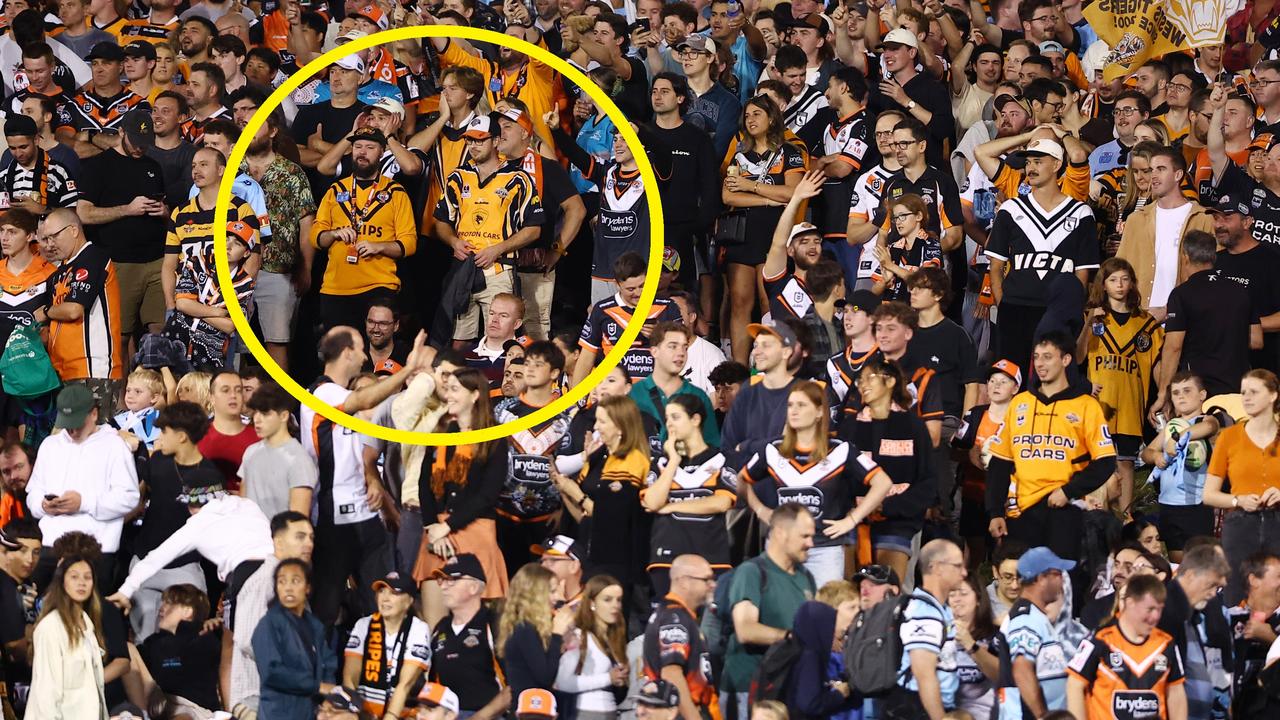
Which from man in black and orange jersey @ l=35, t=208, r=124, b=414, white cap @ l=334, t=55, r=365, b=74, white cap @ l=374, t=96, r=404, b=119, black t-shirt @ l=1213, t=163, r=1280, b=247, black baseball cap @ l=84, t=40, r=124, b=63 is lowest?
man in black and orange jersey @ l=35, t=208, r=124, b=414

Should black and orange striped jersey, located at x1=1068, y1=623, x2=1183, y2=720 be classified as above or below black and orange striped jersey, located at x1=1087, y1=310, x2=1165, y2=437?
below

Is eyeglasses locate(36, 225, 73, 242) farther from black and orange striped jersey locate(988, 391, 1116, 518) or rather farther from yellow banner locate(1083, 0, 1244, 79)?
yellow banner locate(1083, 0, 1244, 79)

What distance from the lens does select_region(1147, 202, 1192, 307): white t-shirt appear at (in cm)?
1513

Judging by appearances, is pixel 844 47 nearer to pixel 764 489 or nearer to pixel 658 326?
pixel 658 326

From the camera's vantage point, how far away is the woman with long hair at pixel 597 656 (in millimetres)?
12016

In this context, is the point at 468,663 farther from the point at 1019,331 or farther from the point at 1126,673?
the point at 1019,331

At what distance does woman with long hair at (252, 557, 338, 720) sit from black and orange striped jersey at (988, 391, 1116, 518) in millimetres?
4025

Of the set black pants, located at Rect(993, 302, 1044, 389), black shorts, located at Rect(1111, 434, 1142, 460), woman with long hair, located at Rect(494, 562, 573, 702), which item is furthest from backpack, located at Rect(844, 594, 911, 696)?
black pants, located at Rect(993, 302, 1044, 389)

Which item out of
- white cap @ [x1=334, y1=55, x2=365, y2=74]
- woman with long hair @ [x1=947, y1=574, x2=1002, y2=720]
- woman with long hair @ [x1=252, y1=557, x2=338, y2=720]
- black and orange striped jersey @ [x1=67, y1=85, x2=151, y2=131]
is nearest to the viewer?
woman with long hair @ [x1=947, y1=574, x2=1002, y2=720]

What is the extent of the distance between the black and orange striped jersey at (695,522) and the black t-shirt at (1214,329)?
3564 millimetres

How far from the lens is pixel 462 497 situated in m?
12.9

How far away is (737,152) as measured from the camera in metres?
15.8

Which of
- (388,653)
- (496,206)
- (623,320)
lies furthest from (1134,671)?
(496,206)

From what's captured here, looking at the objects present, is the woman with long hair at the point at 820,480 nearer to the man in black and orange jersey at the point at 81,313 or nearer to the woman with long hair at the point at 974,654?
the woman with long hair at the point at 974,654
